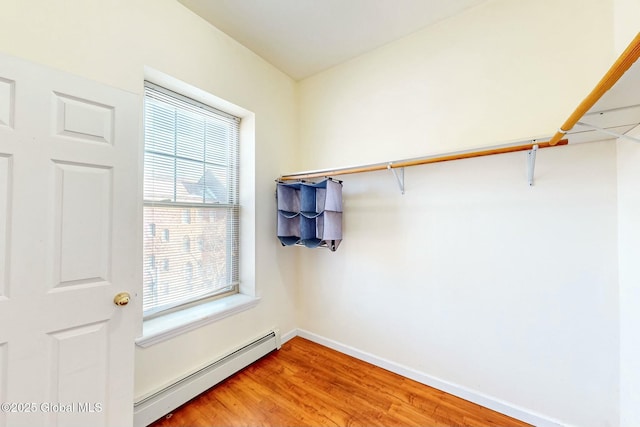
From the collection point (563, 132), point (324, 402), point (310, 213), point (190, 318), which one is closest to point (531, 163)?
point (563, 132)

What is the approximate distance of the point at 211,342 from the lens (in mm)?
1820

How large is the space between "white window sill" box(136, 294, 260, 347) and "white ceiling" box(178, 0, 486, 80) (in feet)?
7.10

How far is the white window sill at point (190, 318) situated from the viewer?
1508 millimetres

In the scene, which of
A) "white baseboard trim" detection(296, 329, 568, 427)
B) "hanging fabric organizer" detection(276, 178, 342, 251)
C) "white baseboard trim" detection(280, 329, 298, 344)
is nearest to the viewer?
"white baseboard trim" detection(296, 329, 568, 427)

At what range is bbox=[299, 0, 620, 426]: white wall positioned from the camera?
133cm

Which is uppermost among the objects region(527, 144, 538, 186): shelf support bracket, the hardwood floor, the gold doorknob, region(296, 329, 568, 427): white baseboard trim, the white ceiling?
the white ceiling

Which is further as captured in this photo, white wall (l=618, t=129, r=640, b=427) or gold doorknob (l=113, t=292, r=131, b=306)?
gold doorknob (l=113, t=292, r=131, b=306)

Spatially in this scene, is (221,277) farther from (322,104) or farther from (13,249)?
(322,104)

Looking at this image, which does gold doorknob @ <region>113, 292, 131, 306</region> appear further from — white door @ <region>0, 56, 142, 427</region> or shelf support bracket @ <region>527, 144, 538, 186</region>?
shelf support bracket @ <region>527, 144, 538, 186</region>

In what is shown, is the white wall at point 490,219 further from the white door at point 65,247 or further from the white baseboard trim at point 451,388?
the white door at point 65,247

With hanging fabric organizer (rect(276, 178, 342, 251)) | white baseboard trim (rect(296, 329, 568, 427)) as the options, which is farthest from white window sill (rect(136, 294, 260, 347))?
white baseboard trim (rect(296, 329, 568, 427))

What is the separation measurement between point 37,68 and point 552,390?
3.08m

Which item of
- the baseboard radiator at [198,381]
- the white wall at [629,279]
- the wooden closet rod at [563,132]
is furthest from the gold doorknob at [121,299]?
the white wall at [629,279]

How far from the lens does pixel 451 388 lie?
170 centimetres
